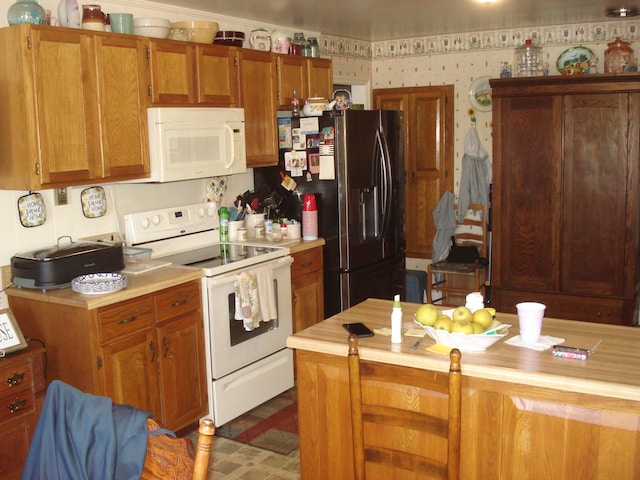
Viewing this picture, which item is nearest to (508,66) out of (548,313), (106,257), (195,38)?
(548,313)

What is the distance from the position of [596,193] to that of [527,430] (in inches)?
132

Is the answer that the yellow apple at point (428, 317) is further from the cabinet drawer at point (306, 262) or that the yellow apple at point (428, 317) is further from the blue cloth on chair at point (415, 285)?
the blue cloth on chair at point (415, 285)

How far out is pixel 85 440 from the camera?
1459mm

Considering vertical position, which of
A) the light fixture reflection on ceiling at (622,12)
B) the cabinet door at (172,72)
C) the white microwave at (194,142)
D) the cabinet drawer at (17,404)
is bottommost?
the cabinet drawer at (17,404)

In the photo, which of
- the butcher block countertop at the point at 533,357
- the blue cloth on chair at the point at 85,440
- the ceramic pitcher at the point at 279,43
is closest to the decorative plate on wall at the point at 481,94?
the ceramic pitcher at the point at 279,43

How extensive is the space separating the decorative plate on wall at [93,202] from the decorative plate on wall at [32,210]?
237mm

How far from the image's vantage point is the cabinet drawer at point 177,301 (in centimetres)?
342

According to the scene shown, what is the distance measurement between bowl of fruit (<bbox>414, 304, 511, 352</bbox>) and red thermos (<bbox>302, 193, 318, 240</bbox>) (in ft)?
7.18

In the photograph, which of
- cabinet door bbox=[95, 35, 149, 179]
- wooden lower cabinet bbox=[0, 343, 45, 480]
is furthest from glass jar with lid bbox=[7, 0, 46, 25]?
wooden lower cabinet bbox=[0, 343, 45, 480]

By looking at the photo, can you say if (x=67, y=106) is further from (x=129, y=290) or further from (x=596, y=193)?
(x=596, y=193)

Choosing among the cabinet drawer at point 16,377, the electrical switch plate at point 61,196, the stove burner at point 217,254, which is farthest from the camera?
the stove burner at point 217,254

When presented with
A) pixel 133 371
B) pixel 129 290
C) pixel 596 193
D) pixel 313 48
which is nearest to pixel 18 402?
pixel 133 371

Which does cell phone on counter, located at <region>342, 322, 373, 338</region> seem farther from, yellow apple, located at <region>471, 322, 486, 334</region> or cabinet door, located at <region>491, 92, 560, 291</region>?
cabinet door, located at <region>491, 92, 560, 291</region>

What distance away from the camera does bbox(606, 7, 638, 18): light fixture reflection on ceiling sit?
490cm
